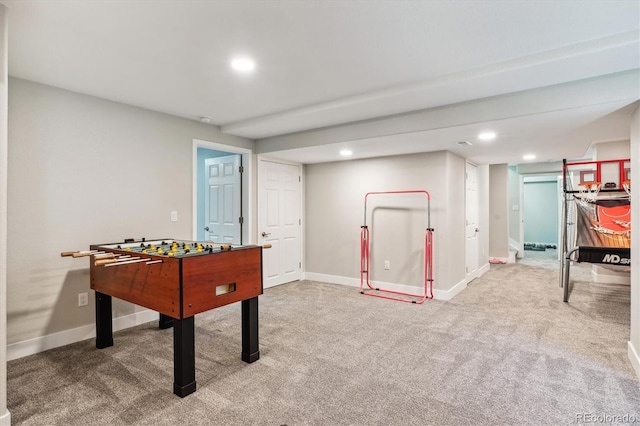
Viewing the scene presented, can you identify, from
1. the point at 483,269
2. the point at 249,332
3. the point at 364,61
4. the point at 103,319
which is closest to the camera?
the point at 364,61

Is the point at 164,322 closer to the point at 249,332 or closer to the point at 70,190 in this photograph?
the point at 249,332

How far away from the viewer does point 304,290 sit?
4996 millimetres

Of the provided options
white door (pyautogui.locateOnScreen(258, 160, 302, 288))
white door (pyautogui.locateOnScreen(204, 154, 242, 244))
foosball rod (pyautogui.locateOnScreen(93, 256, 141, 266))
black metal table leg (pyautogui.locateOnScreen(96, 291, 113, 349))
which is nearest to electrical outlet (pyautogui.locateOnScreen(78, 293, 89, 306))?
black metal table leg (pyautogui.locateOnScreen(96, 291, 113, 349))

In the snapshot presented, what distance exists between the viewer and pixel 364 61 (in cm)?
246

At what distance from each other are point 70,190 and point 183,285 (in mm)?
1834

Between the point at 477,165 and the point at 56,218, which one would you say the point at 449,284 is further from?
the point at 56,218

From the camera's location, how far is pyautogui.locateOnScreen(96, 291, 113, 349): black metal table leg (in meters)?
2.90

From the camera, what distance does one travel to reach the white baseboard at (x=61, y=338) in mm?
2744

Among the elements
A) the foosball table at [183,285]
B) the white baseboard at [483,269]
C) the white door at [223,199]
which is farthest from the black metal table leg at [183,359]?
the white baseboard at [483,269]

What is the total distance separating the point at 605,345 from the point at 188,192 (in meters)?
4.48
